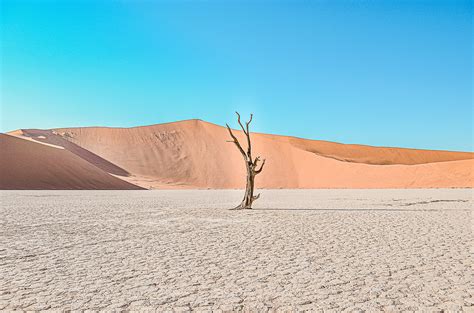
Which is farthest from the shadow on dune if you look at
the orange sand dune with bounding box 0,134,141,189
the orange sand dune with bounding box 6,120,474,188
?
the orange sand dune with bounding box 0,134,141,189

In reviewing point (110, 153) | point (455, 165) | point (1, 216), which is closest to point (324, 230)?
point (1, 216)

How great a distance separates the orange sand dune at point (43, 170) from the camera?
132 feet

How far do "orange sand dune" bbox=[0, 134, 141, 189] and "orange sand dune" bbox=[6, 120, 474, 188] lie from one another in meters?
8.54

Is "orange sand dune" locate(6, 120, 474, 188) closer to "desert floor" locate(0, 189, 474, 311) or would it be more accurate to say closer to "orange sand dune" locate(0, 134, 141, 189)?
"orange sand dune" locate(0, 134, 141, 189)

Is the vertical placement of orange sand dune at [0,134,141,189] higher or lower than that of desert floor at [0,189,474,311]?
higher

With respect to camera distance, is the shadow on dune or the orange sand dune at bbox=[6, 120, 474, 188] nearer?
the orange sand dune at bbox=[6, 120, 474, 188]

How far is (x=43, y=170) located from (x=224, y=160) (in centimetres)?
3153

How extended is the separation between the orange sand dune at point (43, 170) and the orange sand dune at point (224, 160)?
8.54 metres

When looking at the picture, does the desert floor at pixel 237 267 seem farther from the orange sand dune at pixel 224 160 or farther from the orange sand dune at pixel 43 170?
the orange sand dune at pixel 224 160

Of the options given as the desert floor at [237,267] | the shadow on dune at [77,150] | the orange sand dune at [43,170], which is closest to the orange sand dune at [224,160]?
the shadow on dune at [77,150]

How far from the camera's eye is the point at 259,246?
7.68 metres

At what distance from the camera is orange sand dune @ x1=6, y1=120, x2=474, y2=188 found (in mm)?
52656

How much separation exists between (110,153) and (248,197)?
56911 millimetres

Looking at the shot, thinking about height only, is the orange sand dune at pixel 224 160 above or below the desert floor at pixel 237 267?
above
